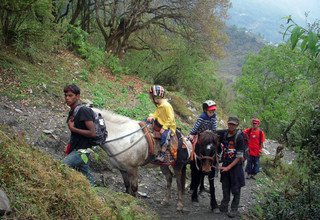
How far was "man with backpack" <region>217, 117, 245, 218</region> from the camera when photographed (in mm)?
6929

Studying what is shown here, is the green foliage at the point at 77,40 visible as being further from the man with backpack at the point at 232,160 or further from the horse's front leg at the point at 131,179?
the man with backpack at the point at 232,160

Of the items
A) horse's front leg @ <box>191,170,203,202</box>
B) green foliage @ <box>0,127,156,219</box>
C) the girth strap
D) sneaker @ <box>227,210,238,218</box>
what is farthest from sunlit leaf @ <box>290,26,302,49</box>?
horse's front leg @ <box>191,170,203,202</box>

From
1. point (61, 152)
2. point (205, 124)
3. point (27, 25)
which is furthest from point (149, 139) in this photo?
point (27, 25)

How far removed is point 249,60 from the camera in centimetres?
3331

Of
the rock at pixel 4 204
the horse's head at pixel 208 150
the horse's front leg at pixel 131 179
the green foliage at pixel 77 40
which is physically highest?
the green foliage at pixel 77 40

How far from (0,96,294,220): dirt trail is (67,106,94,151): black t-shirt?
2012 millimetres

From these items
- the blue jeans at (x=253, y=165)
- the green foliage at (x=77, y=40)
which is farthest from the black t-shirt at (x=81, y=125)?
the green foliage at (x=77, y=40)

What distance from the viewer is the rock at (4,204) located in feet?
9.36

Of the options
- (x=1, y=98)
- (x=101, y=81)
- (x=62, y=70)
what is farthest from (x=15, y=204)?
(x=101, y=81)

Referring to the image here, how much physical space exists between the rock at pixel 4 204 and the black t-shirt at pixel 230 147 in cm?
482

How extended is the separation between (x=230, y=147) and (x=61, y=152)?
3.78m

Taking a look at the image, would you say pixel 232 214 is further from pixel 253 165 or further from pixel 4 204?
pixel 4 204

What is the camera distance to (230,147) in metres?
7.07

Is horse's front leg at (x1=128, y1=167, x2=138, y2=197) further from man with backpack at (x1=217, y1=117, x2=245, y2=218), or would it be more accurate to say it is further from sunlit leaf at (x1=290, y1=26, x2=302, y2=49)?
sunlit leaf at (x1=290, y1=26, x2=302, y2=49)
